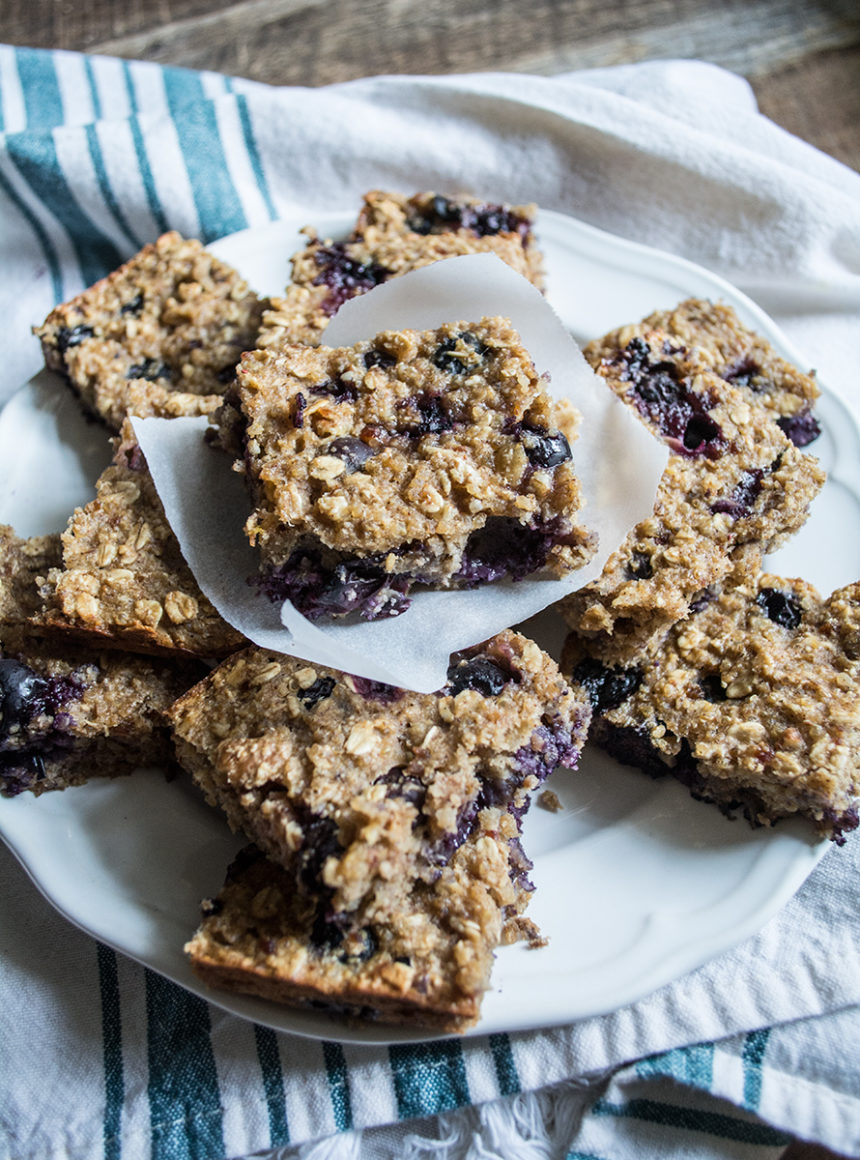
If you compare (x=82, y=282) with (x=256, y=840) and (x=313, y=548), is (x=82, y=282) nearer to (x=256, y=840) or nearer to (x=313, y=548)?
(x=313, y=548)

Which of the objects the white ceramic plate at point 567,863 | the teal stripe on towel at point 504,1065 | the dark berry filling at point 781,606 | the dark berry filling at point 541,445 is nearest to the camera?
the white ceramic plate at point 567,863

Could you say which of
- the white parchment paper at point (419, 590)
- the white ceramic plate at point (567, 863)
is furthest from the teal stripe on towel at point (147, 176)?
the white parchment paper at point (419, 590)

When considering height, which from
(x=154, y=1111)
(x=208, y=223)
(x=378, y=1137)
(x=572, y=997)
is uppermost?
(x=208, y=223)

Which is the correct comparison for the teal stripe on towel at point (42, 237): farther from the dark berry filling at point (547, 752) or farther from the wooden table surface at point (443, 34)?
the dark berry filling at point (547, 752)

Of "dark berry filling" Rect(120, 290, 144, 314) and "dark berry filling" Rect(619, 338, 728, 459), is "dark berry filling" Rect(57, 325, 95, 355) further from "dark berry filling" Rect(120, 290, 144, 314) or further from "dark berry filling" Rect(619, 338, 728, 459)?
"dark berry filling" Rect(619, 338, 728, 459)

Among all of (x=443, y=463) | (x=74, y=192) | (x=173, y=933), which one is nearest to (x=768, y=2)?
(x=74, y=192)
